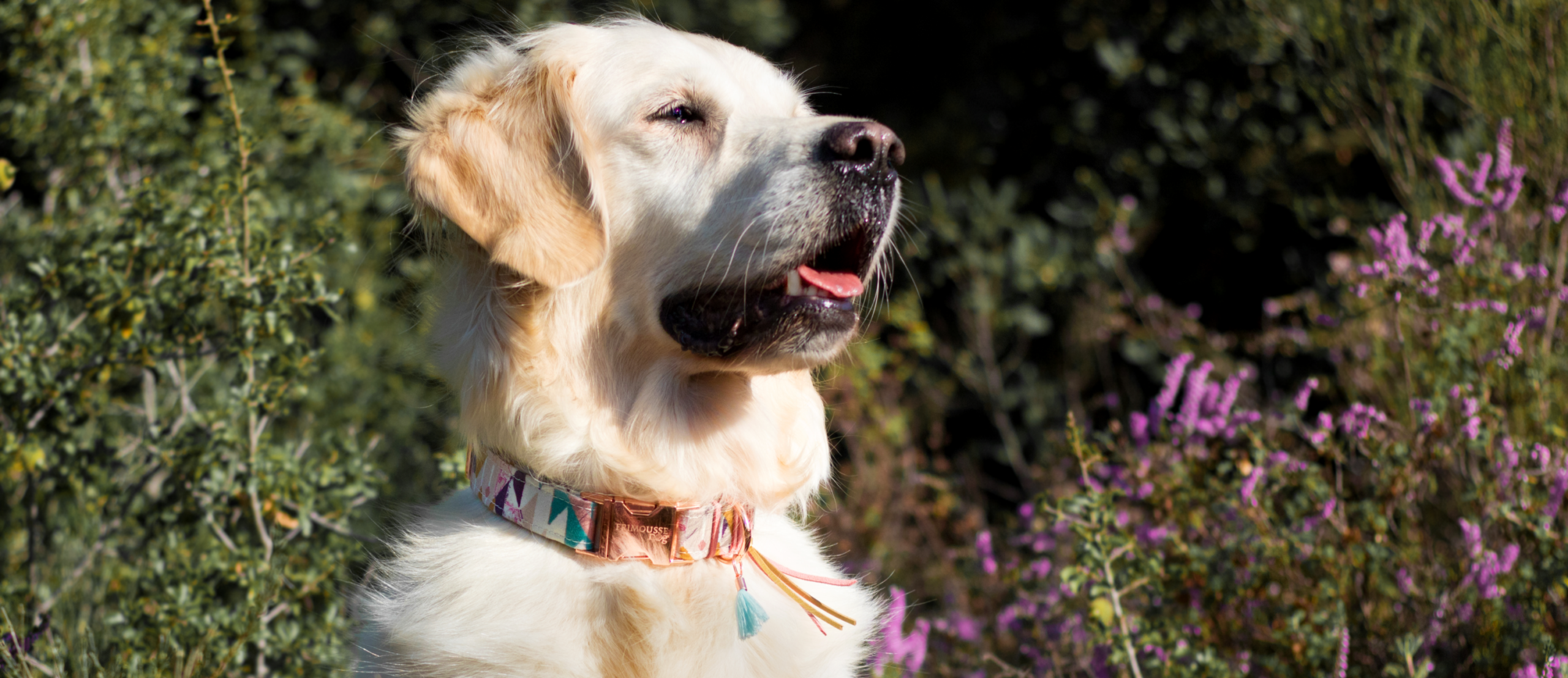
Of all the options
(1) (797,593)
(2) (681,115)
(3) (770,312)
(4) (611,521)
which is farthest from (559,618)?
(2) (681,115)

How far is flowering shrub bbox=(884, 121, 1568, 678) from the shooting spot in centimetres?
221

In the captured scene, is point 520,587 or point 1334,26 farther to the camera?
point 1334,26

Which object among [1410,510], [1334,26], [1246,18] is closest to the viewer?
[1410,510]

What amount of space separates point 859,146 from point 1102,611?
3.58ft

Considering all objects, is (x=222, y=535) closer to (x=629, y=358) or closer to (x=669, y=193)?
(x=629, y=358)

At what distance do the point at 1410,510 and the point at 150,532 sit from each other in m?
3.35

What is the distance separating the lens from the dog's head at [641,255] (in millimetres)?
1970

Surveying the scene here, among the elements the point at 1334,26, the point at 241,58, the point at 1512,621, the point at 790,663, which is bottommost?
the point at 241,58

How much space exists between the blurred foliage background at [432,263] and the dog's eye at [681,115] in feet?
2.05

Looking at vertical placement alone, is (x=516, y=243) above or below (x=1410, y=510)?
above

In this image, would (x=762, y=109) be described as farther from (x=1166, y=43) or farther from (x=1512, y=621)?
(x=1166, y=43)

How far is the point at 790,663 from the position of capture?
6.29 ft

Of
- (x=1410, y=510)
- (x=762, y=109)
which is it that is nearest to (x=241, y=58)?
(x=762, y=109)

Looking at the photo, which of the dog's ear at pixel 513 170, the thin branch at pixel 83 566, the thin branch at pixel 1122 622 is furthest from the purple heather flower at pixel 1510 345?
the thin branch at pixel 83 566
